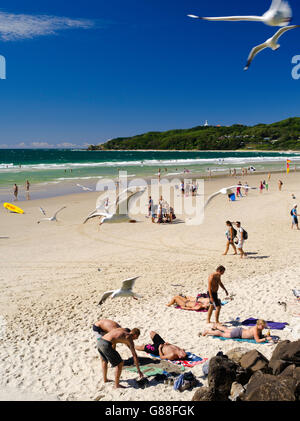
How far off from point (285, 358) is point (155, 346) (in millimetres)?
2294

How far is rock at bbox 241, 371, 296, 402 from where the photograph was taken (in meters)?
4.52

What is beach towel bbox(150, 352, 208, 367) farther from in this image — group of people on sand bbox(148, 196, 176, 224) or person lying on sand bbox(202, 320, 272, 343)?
group of people on sand bbox(148, 196, 176, 224)

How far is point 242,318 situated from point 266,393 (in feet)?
12.0

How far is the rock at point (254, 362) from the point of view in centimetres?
546

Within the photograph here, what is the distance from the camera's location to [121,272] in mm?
11578

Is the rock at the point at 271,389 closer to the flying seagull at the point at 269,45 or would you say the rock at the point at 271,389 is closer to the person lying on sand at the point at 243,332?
the person lying on sand at the point at 243,332

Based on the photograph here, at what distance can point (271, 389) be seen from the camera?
15.1ft

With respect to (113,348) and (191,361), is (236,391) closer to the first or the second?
(191,361)

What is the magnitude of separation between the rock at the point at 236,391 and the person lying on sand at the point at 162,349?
4.51 feet

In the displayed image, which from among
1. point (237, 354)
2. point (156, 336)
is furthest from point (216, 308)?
point (237, 354)

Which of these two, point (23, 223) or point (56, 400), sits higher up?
point (23, 223)

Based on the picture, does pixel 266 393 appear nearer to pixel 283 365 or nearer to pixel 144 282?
pixel 283 365

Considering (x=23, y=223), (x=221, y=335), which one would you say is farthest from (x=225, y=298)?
(x=23, y=223)

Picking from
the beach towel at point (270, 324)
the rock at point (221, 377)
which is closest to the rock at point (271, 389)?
the rock at point (221, 377)
